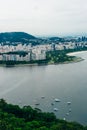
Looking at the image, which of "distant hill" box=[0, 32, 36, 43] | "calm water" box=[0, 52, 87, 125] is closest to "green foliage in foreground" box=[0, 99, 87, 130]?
"calm water" box=[0, 52, 87, 125]

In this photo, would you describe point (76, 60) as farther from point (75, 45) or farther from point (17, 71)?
point (75, 45)

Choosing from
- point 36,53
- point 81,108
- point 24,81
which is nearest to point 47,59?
point 36,53

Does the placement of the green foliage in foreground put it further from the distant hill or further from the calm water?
the distant hill

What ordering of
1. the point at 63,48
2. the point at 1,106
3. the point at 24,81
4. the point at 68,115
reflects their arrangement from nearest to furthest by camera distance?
the point at 1,106, the point at 68,115, the point at 24,81, the point at 63,48

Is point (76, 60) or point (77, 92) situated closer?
point (77, 92)

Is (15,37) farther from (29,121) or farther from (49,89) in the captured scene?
(29,121)

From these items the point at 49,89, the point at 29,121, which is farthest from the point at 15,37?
the point at 29,121

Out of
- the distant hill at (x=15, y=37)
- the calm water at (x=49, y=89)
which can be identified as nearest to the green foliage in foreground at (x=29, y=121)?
the calm water at (x=49, y=89)
